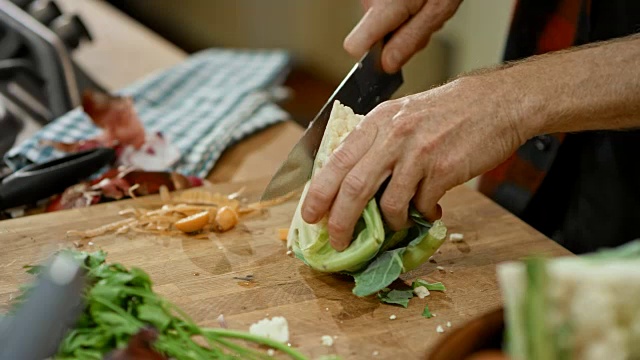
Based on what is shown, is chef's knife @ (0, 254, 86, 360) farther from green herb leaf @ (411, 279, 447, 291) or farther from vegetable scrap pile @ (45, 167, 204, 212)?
vegetable scrap pile @ (45, 167, 204, 212)

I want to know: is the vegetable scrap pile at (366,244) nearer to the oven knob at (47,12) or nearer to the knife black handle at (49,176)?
the knife black handle at (49,176)

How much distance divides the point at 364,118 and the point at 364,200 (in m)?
0.15

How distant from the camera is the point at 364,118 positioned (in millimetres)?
1452

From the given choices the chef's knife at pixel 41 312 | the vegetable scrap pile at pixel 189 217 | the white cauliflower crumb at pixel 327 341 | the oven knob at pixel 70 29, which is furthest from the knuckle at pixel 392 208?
the oven knob at pixel 70 29

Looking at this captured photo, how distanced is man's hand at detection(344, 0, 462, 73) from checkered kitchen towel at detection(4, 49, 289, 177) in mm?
533

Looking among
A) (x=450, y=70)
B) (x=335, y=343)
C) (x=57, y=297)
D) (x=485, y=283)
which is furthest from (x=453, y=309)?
(x=450, y=70)

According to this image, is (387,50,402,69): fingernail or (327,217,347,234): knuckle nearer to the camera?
(327,217,347,234): knuckle

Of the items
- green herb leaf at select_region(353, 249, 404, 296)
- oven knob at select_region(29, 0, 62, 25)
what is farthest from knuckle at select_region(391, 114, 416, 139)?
oven knob at select_region(29, 0, 62, 25)

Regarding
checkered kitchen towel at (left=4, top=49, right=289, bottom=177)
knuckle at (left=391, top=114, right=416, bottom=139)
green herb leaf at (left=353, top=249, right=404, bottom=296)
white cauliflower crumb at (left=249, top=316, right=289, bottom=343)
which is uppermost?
knuckle at (left=391, top=114, right=416, bottom=139)

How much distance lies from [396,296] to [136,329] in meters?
0.48

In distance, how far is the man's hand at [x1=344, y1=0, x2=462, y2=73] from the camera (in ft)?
6.18

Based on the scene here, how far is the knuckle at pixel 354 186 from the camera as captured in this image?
1.40 meters

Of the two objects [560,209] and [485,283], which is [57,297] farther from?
[560,209]

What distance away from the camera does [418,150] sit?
1.39 meters
